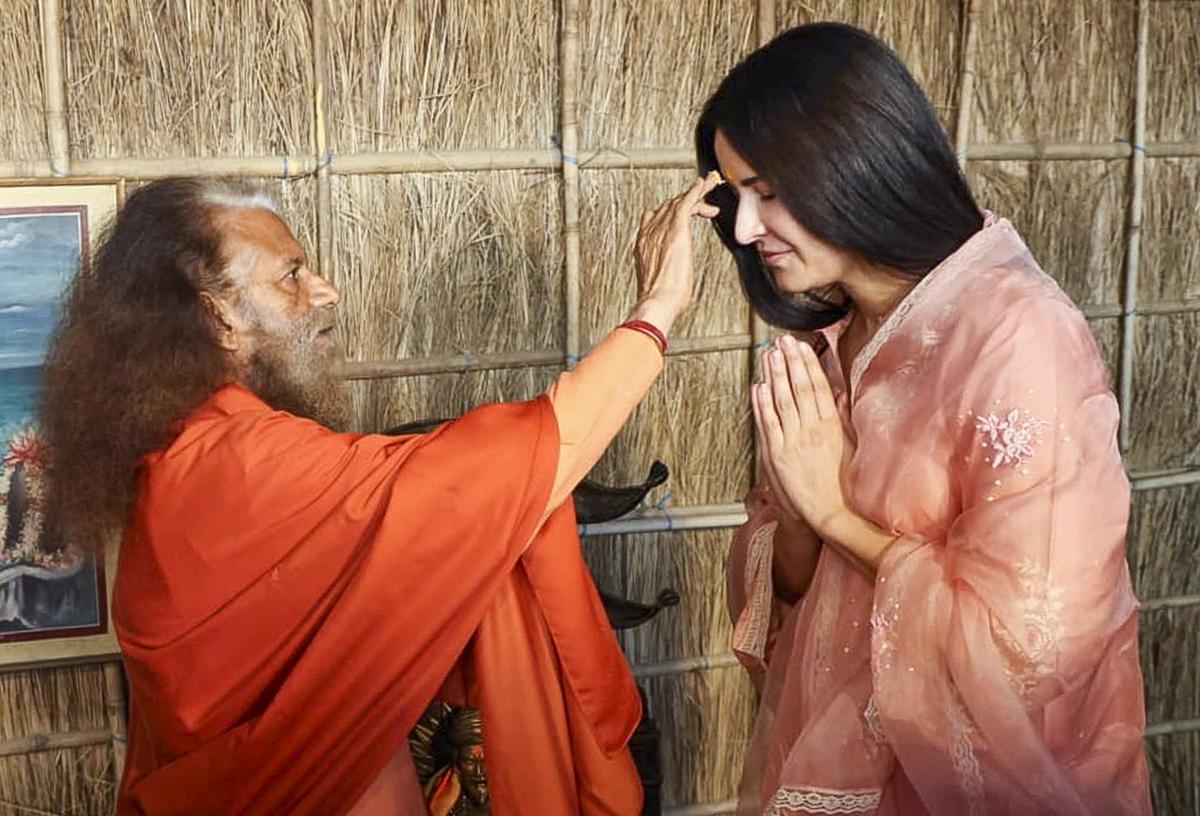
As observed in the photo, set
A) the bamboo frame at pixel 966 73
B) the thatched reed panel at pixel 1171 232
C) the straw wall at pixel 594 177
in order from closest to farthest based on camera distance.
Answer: the straw wall at pixel 594 177 < the bamboo frame at pixel 966 73 < the thatched reed panel at pixel 1171 232

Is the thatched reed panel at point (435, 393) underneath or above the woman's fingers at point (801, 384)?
underneath

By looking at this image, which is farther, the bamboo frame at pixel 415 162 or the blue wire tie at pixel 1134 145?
the blue wire tie at pixel 1134 145

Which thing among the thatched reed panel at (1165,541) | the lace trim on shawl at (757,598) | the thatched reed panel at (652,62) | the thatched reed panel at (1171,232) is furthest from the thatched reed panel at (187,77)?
the thatched reed panel at (1165,541)

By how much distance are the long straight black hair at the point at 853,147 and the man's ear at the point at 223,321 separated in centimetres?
79

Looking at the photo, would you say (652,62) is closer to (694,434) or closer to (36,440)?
(694,434)

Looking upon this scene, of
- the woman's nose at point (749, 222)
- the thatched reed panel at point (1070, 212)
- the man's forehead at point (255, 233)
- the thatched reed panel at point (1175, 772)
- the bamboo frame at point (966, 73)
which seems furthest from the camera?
the thatched reed panel at point (1175, 772)

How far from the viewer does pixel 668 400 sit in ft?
10.2

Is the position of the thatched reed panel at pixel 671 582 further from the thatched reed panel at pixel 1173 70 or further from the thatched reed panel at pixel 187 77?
the thatched reed panel at pixel 1173 70

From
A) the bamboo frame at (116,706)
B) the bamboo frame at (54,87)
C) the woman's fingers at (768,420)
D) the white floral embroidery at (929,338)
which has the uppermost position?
the bamboo frame at (54,87)

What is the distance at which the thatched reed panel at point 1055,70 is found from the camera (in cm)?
316

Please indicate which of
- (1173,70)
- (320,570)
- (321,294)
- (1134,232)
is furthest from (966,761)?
(1173,70)

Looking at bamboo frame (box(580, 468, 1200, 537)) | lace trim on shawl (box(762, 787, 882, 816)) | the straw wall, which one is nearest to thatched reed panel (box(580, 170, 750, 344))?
the straw wall

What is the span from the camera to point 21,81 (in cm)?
261

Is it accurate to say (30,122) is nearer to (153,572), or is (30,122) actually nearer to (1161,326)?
(153,572)
